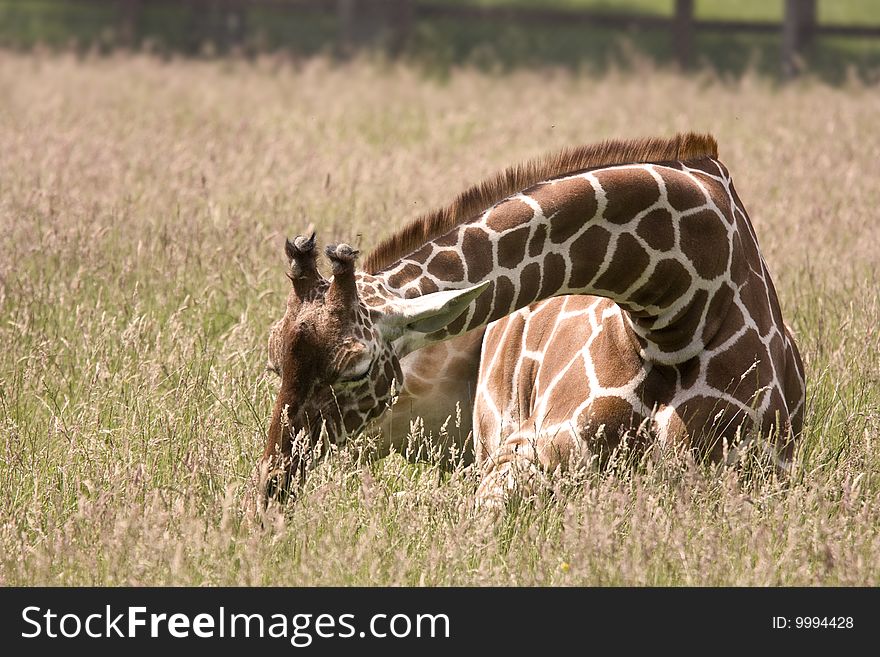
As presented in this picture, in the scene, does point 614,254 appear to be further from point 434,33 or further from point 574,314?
point 434,33

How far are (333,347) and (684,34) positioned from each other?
14.7 m

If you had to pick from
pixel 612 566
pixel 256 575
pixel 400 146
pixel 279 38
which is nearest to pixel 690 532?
pixel 612 566

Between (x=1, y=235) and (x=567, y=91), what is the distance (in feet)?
30.4

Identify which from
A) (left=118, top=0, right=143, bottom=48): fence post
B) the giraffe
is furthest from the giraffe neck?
(left=118, top=0, right=143, bottom=48): fence post

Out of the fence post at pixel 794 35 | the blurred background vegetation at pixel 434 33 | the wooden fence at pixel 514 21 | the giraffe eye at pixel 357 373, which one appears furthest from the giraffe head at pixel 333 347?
the wooden fence at pixel 514 21

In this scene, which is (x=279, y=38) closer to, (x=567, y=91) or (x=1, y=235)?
(x=567, y=91)

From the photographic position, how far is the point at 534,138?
10914 mm

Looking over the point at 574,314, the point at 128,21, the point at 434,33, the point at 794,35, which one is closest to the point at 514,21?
the point at 434,33

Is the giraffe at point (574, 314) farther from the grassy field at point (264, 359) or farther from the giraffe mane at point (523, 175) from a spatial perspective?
the grassy field at point (264, 359)

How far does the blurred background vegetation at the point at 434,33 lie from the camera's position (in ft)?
56.9

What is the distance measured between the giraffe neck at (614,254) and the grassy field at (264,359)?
54cm

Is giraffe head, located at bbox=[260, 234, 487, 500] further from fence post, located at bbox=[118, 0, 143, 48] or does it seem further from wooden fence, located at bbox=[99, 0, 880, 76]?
fence post, located at bbox=[118, 0, 143, 48]

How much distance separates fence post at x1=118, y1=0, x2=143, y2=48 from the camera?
Result: 19.0m

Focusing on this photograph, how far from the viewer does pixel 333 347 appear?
363 centimetres
